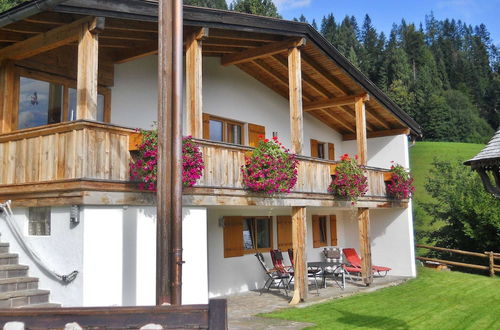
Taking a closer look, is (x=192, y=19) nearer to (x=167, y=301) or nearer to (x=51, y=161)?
(x=51, y=161)

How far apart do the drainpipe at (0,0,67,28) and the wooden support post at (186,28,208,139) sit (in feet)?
10.1

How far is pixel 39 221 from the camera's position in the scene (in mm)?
8242

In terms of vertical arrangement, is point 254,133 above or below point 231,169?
above

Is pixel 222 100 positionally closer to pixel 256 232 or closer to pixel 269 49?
pixel 269 49

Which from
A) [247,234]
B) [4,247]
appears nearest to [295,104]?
[247,234]

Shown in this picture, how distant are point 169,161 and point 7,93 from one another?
5.52 meters

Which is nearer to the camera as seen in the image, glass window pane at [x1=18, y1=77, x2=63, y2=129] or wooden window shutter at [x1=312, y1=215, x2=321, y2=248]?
glass window pane at [x1=18, y1=77, x2=63, y2=129]

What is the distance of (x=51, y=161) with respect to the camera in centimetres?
790

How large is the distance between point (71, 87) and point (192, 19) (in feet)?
8.84

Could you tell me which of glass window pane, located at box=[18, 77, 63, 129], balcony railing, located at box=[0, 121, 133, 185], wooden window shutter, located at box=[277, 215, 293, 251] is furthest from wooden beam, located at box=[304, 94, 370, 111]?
balcony railing, located at box=[0, 121, 133, 185]

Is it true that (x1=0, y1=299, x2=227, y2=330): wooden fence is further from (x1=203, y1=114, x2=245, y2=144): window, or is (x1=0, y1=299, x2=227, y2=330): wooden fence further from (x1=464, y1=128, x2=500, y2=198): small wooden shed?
(x1=203, y1=114, x2=245, y2=144): window

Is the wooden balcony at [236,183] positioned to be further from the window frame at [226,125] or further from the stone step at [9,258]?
the stone step at [9,258]

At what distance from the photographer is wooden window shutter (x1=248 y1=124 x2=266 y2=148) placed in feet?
47.3

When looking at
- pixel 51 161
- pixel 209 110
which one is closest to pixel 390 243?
pixel 209 110
